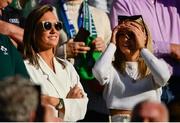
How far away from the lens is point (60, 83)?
7117 mm

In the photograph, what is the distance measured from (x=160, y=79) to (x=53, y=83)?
3.09ft

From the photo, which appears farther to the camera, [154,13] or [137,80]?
[154,13]

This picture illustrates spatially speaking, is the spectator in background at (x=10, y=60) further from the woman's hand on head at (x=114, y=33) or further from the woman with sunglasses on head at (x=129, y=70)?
the woman's hand on head at (x=114, y=33)

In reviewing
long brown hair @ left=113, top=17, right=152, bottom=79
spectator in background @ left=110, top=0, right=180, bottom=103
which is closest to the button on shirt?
spectator in background @ left=110, top=0, right=180, bottom=103

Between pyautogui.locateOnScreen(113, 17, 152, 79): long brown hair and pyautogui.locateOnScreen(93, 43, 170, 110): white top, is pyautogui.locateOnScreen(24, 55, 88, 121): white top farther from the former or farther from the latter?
pyautogui.locateOnScreen(113, 17, 152, 79): long brown hair

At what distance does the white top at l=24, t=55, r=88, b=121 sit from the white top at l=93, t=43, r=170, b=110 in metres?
0.26

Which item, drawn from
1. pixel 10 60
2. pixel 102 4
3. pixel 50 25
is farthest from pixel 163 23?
pixel 10 60

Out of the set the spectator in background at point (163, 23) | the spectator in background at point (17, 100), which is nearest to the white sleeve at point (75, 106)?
the spectator in background at point (163, 23)

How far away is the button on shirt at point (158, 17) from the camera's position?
7.98m

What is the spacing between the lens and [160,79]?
7.25 m

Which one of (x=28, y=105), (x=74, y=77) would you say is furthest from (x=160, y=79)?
(x=28, y=105)

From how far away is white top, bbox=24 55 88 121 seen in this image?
6.99m

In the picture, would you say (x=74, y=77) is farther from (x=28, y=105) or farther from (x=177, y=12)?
(x=28, y=105)

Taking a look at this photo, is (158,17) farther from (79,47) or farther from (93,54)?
(79,47)
